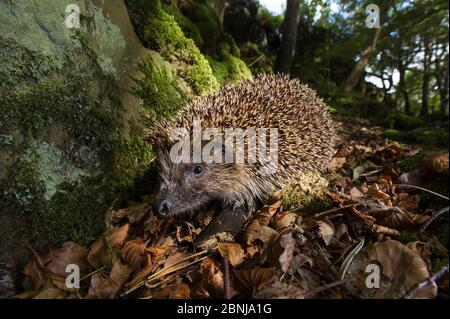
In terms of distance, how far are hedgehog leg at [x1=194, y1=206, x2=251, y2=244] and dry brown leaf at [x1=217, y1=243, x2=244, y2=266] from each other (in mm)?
284

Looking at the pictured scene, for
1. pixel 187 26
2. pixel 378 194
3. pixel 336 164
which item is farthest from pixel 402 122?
pixel 187 26

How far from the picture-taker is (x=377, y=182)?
12.9 ft

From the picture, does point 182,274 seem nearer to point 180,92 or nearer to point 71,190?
point 71,190

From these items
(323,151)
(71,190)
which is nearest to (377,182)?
(323,151)

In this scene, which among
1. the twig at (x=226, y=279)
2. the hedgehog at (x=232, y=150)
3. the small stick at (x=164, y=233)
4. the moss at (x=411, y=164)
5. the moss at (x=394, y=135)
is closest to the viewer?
the twig at (x=226, y=279)

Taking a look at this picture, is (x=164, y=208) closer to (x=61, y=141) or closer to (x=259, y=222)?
(x=259, y=222)

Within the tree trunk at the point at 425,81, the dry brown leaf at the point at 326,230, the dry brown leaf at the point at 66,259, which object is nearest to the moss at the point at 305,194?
the dry brown leaf at the point at 326,230

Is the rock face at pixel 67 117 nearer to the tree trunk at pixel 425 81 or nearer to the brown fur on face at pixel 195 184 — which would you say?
the brown fur on face at pixel 195 184

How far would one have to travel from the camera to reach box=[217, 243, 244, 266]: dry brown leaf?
252 centimetres

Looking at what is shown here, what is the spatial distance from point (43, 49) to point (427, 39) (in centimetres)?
1414

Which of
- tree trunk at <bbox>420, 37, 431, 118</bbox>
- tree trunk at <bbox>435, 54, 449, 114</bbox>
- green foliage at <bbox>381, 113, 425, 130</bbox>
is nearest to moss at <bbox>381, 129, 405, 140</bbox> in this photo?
green foliage at <bbox>381, 113, 425, 130</bbox>

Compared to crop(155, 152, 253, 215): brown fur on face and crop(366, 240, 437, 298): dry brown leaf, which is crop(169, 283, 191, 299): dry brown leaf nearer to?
crop(155, 152, 253, 215): brown fur on face

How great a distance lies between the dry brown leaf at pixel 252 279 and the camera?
217cm

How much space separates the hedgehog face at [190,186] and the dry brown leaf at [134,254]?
442 mm
